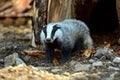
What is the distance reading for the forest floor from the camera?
6418 millimetres

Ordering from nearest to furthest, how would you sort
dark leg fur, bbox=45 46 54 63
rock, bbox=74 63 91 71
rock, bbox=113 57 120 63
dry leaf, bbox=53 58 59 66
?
1. rock, bbox=74 63 91 71
2. rock, bbox=113 57 120 63
3. dry leaf, bbox=53 58 59 66
4. dark leg fur, bbox=45 46 54 63

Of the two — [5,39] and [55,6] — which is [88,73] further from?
[5,39]

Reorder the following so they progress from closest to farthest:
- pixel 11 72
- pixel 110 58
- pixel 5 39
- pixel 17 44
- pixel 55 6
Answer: pixel 11 72, pixel 110 58, pixel 55 6, pixel 17 44, pixel 5 39

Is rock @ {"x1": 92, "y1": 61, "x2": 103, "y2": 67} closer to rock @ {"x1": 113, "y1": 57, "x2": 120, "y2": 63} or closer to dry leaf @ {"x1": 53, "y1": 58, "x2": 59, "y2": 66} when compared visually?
rock @ {"x1": 113, "y1": 57, "x2": 120, "y2": 63}

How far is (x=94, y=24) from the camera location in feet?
34.1

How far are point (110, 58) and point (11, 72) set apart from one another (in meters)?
1.61

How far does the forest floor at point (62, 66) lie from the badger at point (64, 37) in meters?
0.17

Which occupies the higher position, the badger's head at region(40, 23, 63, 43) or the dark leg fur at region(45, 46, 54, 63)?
the badger's head at region(40, 23, 63, 43)

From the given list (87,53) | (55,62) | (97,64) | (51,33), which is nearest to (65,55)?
(55,62)

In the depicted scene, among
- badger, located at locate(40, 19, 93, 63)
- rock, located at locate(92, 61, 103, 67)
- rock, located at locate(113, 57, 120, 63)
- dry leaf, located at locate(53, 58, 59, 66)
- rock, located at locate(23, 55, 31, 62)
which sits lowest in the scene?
dry leaf, located at locate(53, 58, 59, 66)

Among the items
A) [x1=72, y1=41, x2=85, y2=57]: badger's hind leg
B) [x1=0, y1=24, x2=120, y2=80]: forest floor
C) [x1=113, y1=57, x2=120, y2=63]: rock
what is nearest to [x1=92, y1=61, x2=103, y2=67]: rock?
[x1=0, y1=24, x2=120, y2=80]: forest floor

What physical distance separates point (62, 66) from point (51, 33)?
531 millimetres

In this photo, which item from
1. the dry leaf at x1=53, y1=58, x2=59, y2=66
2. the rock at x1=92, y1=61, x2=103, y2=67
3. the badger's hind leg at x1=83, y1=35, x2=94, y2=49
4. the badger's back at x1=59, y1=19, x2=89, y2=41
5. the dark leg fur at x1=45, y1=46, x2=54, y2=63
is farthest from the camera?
the badger's hind leg at x1=83, y1=35, x2=94, y2=49

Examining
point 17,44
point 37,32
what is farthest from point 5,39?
point 37,32
